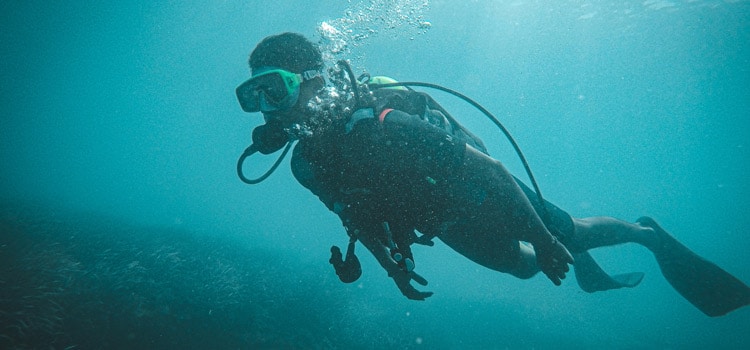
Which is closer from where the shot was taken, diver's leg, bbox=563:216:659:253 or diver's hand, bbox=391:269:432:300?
diver's hand, bbox=391:269:432:300

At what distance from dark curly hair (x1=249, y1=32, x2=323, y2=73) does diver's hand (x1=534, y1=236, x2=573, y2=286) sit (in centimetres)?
250

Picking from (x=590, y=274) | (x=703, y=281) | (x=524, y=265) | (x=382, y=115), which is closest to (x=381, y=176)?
(x=382, y=115)

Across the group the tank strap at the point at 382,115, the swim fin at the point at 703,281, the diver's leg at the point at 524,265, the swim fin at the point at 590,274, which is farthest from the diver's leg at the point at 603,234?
the tank strap at the point at 382,115

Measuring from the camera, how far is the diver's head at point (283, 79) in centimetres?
247

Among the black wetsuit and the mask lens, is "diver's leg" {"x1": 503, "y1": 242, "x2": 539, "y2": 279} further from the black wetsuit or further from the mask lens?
the mask lens

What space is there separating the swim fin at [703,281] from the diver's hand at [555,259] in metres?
2.66

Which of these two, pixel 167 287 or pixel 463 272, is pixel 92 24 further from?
pixel 463 272

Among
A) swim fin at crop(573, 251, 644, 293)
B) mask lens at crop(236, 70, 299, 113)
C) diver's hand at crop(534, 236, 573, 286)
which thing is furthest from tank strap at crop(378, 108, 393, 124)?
swim fin at crop(573, 251, 644, 293)

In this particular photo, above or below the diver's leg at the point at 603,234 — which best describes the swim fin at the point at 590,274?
below

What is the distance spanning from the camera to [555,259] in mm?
2061

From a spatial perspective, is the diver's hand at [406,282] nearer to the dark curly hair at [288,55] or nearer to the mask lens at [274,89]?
the mask lens at [274,89]

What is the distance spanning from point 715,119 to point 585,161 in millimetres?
45040

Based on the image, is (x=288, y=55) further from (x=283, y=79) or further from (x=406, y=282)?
(x=406, y=282)

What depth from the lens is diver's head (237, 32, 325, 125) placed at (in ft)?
8.11
